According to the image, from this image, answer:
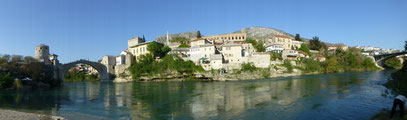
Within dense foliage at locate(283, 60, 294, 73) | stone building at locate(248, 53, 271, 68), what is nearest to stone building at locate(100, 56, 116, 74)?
stone building at locate(248, 53, 271, 68)

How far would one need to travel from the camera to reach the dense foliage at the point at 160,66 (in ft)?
137

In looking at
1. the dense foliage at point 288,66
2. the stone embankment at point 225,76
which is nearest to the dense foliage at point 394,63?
the stone embankment at point 225,76

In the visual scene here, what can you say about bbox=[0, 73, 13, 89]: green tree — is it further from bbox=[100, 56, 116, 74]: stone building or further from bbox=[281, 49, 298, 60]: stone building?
bbox=[281, 49, 298, 60]: stone building

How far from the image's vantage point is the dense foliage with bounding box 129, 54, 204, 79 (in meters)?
41.7

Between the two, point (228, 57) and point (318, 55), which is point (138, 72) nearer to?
point (228, 57)

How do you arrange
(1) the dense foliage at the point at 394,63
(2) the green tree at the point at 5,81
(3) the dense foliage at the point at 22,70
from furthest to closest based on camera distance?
(1) the dense foliage at the point at 394,63, (3) the dense foliage at the point at 22,70, (2) the green tree at the point at 5,81

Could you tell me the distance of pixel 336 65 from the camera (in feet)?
156

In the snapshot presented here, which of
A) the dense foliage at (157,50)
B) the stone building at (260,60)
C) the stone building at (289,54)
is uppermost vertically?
the dense foliage at (157,50)

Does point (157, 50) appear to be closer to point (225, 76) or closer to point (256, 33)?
point (225, 76)

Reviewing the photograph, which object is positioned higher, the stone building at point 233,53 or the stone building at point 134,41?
the stone building at point 134,41

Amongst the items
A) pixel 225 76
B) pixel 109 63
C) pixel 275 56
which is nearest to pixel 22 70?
pixel 109 63

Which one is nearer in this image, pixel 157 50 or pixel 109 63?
pixel 157 50

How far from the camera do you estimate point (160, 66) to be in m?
43.9

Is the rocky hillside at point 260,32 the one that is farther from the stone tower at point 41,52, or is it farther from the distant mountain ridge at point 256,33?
the stone tower at point 41,52
